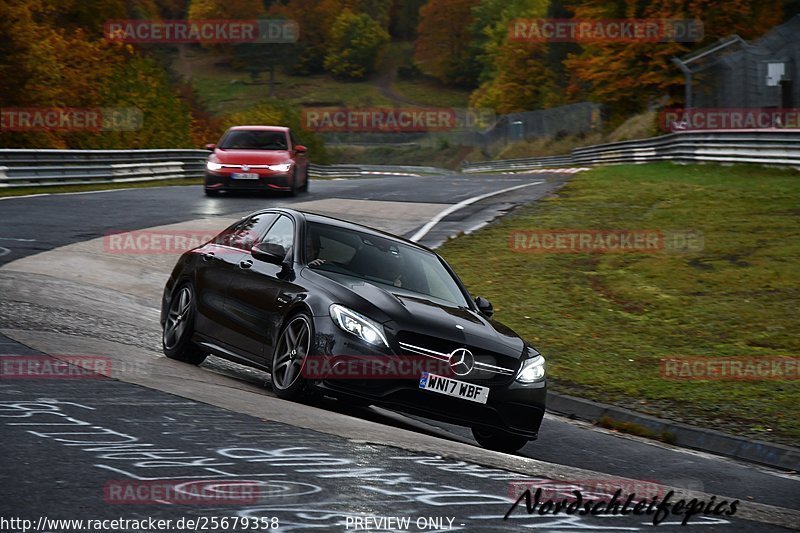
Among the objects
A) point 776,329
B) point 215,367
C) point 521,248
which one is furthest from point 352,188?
point 215,367

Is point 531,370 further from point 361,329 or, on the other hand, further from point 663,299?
point 663,299

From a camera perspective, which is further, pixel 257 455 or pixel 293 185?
pixel 293 185

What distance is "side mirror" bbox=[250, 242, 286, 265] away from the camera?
8789mm

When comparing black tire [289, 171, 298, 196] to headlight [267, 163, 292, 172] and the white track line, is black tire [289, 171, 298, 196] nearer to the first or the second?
headlight [267, 163, 292, 172]

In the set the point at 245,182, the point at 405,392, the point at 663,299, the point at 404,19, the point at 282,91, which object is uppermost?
the point at 404,19

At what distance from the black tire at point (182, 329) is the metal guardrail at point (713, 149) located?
20.7 m

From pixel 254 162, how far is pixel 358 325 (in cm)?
1894

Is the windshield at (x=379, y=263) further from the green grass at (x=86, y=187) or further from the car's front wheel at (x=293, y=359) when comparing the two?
the green grass at (x=86, y=187)

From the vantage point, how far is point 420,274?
9250 millimetres

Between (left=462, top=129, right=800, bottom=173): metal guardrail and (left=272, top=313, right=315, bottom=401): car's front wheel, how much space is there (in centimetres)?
2181

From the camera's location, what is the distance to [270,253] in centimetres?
882

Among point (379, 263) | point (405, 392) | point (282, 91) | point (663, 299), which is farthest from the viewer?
point (282, 91)

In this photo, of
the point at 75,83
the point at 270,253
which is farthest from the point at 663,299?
the point at 75,83

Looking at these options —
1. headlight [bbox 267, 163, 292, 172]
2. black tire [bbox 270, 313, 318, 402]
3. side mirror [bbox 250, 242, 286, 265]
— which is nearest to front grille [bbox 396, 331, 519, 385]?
black tire [bbox 270, 313, 318, 402]
